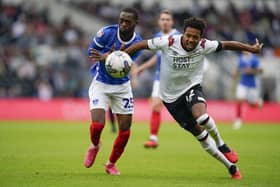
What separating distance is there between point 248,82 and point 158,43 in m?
15.6

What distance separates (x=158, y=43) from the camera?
34.4 ft

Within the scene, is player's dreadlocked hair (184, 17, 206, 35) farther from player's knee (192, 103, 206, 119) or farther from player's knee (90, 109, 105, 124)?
player's knee (90, 109, 105, 124)

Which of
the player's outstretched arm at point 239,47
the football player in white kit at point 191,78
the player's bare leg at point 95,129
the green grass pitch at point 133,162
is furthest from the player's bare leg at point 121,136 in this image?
the player's outstretched arm at point 239,47

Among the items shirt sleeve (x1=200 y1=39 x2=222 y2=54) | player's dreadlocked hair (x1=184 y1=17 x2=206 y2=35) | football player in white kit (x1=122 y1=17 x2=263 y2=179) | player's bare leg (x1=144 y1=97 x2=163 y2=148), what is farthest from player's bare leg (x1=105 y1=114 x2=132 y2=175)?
player's bare leg (x1=144 y1=97 x2=163 y2=148)

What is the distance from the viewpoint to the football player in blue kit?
10742 mm

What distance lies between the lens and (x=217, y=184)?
972 cm

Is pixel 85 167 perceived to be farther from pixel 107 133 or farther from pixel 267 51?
pixel 267 51

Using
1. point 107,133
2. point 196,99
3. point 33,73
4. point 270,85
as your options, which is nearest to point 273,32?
point 270,85

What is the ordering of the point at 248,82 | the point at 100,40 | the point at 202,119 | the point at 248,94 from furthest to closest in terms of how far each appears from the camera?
the point at 248,82, the point at 248,94, the point at 100,40, the point at 202,119

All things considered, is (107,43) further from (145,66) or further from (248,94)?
(248,94)

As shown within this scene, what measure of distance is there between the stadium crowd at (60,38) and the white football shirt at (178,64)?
17.7 m

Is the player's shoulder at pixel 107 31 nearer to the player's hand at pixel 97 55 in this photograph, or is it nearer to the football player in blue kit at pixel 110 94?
the football player in blue kit at pixel 110 94

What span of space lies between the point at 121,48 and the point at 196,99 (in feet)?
4.75

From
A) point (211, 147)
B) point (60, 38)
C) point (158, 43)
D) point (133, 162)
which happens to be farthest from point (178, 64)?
point (60, 38)
